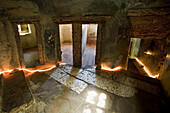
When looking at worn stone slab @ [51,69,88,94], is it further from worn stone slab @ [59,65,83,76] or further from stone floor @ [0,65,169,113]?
worn stone slab @ [59,65,83,76]

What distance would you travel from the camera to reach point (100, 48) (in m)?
5.07

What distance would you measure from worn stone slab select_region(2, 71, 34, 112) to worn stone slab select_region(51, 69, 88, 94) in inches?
53.9

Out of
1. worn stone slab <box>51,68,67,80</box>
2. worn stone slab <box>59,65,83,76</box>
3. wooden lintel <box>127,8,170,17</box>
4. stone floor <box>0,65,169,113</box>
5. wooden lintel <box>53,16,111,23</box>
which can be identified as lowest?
stone floor <box>0,65,169,113</box>

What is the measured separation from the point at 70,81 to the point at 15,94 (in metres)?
2.01

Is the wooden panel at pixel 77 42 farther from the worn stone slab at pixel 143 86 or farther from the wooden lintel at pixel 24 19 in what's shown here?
the worn stone slab at pixel 143 86

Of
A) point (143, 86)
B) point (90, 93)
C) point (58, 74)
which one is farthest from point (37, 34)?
point (143, 86)

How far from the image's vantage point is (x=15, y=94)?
124 inches

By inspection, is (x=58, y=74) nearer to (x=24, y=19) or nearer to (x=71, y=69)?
(x=71, y=69)

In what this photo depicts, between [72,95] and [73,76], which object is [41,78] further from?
[72,95]

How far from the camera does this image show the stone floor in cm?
303

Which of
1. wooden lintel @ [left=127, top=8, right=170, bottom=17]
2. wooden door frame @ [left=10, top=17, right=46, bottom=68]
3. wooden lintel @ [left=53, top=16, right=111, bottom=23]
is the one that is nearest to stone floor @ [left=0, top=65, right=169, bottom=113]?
wooden door frame @ [left=10, top=17, right=46, bottom=68]

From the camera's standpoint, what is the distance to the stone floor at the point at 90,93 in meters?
3.03

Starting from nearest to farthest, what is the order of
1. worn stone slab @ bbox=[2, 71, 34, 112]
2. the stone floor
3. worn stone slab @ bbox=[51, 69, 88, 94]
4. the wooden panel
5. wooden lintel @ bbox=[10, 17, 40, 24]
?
1. worn stone slab @ bbox=[2, 71, 34, 112]
2. the stone floor
3. worn stone slab @ bbox=[51, 69, 88, 94]
4. wooden lintel @ bbox=[10, 17, 40, 24]
5. the wooden panel

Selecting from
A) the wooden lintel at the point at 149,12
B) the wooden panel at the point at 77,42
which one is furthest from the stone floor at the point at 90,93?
the wooden lintel at the point at 149,12
